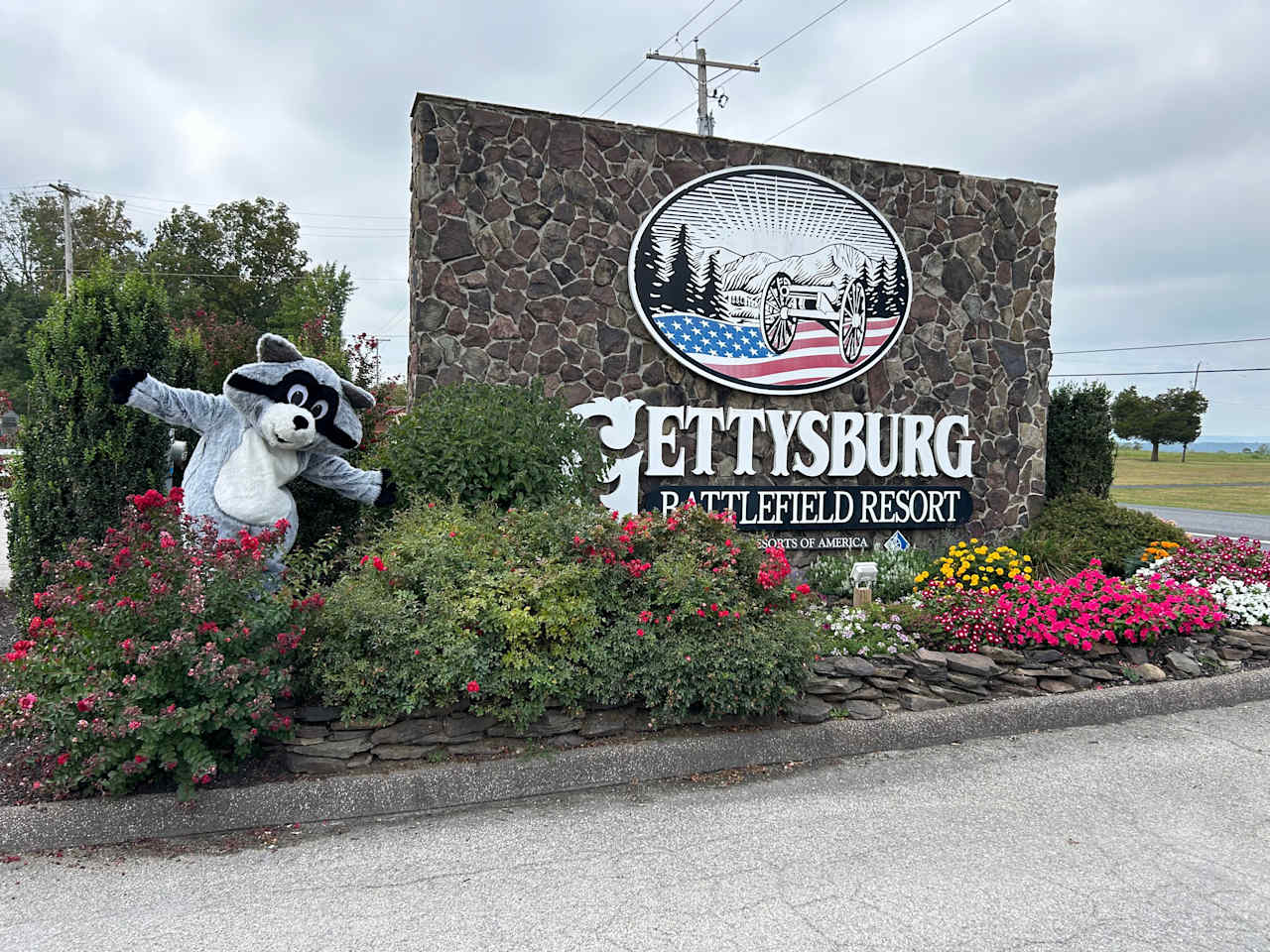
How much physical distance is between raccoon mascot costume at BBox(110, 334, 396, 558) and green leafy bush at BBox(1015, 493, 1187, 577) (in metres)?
6.46

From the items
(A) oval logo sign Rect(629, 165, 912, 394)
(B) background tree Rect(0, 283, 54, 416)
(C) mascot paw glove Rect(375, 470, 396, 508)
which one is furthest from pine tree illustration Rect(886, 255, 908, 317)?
(B) background tree Rect(0, 283, 54, 416)

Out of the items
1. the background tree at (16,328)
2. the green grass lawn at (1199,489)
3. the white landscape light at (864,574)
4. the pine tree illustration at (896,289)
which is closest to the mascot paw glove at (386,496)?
the white landscape light at (864,574)

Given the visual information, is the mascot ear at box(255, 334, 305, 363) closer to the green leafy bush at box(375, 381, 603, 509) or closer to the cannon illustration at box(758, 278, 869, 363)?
the green leafy bush at box(375, 381, 603, 509)

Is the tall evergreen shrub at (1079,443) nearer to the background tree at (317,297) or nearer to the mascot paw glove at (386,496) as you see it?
the mascot paw glove at (386,496)

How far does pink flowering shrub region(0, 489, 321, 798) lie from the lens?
11.9ft

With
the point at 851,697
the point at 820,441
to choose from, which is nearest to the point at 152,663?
the point at 851,697

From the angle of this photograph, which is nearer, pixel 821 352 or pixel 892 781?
pixel 892 781

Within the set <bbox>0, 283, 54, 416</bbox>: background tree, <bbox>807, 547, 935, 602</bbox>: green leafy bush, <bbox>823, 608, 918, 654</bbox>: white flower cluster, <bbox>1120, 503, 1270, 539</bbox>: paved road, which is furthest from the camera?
<bbox>0, 283, 54, 416</bbox>: background tree

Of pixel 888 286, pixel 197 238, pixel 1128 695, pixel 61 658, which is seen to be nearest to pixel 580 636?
pixel 61 658

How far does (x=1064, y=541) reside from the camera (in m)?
8.74

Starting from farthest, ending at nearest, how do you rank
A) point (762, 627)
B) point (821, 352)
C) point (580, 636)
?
1. point (821, 352)
2. point (762, 627)
3. point (580, 636)

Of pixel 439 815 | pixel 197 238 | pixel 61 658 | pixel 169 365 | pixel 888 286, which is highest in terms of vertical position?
pixel 197 238

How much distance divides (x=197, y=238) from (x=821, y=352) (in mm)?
29734

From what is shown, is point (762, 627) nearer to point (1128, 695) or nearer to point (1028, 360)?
point (1128, 695)
